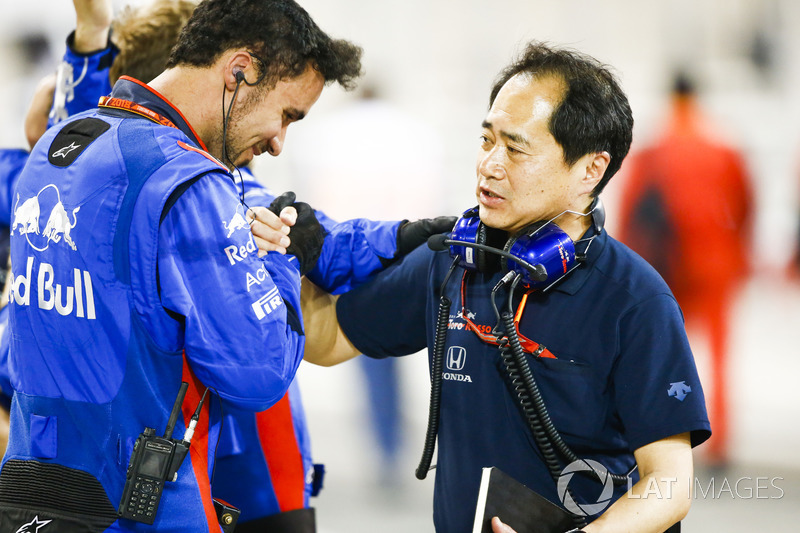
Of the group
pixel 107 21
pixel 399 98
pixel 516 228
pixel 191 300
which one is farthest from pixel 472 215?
pixel 399 98

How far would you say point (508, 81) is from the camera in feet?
5.49

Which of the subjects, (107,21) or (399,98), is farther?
(399,98)

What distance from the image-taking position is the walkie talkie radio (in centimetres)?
137

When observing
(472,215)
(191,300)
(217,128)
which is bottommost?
(191,300)

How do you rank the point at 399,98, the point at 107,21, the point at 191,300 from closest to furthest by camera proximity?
1. the point at 191,300
2. the point at 107,21
3. the point at 399,98

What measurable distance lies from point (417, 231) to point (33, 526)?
97 cm

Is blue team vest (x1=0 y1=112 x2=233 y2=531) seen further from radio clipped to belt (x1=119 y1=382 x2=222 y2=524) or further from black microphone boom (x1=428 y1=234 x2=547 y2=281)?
black microphone boom (x1=428 y1=234 x2=547 y2=281)

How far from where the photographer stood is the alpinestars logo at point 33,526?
1393 millimetres

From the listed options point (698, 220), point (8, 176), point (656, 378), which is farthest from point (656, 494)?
point (698, 220)

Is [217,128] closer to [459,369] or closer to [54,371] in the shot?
[54,371]

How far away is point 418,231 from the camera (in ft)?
6.12

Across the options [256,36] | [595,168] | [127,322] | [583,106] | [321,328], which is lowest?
[321,328]

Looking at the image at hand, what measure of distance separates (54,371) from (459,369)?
760mm

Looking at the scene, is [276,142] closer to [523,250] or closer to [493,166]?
[493,166]
